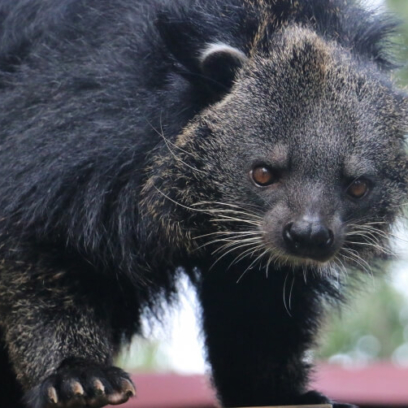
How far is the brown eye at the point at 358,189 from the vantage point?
4590mm

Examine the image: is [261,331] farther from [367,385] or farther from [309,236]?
[367,385]

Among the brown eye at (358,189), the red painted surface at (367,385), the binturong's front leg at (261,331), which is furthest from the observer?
the red painted surface at (367,385)

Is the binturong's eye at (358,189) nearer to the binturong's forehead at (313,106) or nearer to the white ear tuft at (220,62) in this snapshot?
the binturong's forehead at (313,106)

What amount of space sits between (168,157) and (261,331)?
4.23 feet

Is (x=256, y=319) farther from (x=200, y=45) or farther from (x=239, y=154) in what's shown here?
(x=200, y=45)

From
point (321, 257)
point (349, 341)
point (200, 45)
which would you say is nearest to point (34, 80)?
point (200, 45)

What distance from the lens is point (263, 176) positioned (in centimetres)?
454

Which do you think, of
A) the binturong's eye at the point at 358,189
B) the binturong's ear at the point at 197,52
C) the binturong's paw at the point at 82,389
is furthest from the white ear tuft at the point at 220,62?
the binturong's paw at the point at 82,389

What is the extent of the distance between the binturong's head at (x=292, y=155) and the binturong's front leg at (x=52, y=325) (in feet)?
2.04

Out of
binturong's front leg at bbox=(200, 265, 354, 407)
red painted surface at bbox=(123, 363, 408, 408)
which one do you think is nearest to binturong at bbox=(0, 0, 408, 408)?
binturong's front leg at bbox=(200, 265, 354, 407)

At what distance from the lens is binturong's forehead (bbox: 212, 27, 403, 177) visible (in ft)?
14.8

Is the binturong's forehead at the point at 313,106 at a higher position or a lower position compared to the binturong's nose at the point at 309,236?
higher

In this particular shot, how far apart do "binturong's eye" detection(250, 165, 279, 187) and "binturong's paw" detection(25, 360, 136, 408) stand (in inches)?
43.5

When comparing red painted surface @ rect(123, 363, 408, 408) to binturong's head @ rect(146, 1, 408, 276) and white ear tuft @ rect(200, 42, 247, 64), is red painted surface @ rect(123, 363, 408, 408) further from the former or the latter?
white ear tuft @ rect(200, 42, 247, 64)
